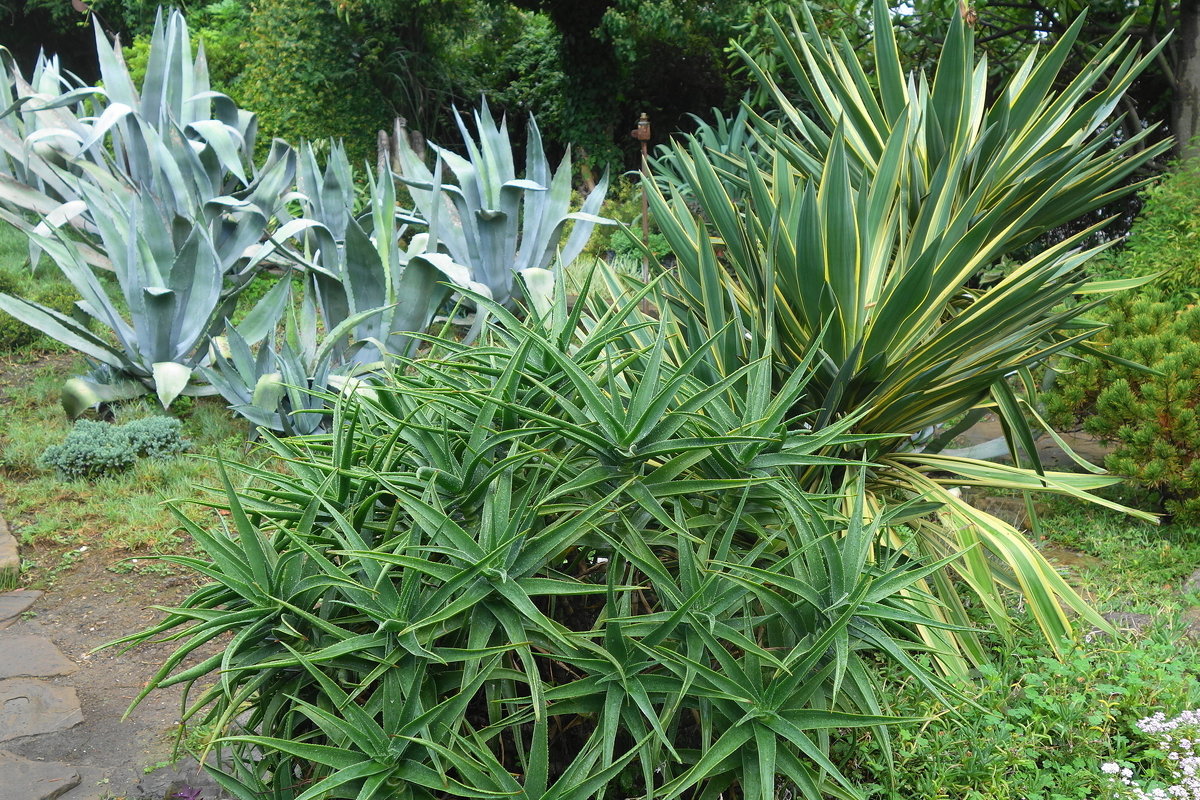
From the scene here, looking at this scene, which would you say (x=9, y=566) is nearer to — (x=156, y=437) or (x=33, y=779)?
(x=156, y=437)

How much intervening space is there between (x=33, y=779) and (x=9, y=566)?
1.60 metres

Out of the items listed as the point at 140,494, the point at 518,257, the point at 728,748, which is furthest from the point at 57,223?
the point at 728,748

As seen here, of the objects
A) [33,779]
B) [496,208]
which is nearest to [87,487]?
[33,779]

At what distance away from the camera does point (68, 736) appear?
118 inches

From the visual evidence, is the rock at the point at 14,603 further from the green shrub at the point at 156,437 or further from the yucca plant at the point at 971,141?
the yucca plant at the point at 971,141

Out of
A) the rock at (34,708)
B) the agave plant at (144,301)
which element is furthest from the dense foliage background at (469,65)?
the rock at (34,708)

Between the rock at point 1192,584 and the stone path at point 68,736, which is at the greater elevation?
the rock at point 1192,584

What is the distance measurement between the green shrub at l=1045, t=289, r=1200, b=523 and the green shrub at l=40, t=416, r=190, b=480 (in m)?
4.48

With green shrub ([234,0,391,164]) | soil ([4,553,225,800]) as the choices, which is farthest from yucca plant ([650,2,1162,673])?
green shrub ([234,0,391,164])

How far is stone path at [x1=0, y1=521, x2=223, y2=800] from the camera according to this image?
2.68m

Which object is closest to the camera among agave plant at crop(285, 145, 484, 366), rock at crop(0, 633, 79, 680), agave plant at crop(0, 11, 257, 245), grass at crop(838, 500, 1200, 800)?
grass at crop(838, 500, 1200, 800)

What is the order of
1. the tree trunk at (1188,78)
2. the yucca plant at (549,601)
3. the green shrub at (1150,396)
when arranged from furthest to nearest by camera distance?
the tree trunk at (1188,78), the green shrub at (1150,396), the yucca plant at (549,601)

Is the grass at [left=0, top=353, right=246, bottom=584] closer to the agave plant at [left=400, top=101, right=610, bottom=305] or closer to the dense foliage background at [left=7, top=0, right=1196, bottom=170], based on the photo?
the agave plant at [left=400, top=101, right=610, bottom=305]

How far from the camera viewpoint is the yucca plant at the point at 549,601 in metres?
1.72
